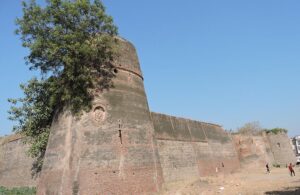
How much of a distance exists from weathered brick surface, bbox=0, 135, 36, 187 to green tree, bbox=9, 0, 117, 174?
31.4 ft

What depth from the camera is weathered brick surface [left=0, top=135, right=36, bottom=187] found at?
847 inches

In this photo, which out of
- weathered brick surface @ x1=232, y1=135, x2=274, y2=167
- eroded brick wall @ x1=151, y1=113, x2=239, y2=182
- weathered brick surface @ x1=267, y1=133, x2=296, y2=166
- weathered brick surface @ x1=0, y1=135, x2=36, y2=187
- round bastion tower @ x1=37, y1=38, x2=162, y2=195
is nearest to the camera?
round bastion tower @ x1=37, y1=38, x2=162, y2=195

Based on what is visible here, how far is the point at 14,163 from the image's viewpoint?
23.4m

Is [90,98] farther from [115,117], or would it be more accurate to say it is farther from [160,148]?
[160,148]

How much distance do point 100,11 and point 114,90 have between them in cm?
331

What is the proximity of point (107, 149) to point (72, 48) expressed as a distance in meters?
4.15

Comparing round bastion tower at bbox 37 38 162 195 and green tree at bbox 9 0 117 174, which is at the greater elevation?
green tree at bbox 9 0 117 174

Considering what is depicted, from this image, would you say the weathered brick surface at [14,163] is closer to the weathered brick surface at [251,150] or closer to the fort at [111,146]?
the fort at [111,146]

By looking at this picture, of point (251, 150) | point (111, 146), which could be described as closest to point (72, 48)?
point (111, 146)

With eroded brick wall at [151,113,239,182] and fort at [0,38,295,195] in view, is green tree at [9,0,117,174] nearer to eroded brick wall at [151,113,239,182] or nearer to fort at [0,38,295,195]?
fort at [0,38,295,195]

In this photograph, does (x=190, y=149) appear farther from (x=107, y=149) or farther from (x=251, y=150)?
(x=251, y=150)

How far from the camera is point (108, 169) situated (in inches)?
484

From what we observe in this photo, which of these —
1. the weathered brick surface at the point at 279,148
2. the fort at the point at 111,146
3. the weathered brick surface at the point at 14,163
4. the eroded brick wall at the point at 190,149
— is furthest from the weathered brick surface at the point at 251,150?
the weathered brick surface at the point at 14,163

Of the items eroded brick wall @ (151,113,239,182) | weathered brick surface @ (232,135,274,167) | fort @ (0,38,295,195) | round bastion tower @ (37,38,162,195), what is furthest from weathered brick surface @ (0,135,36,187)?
weathered brick surface @ (232,135,274,167)
